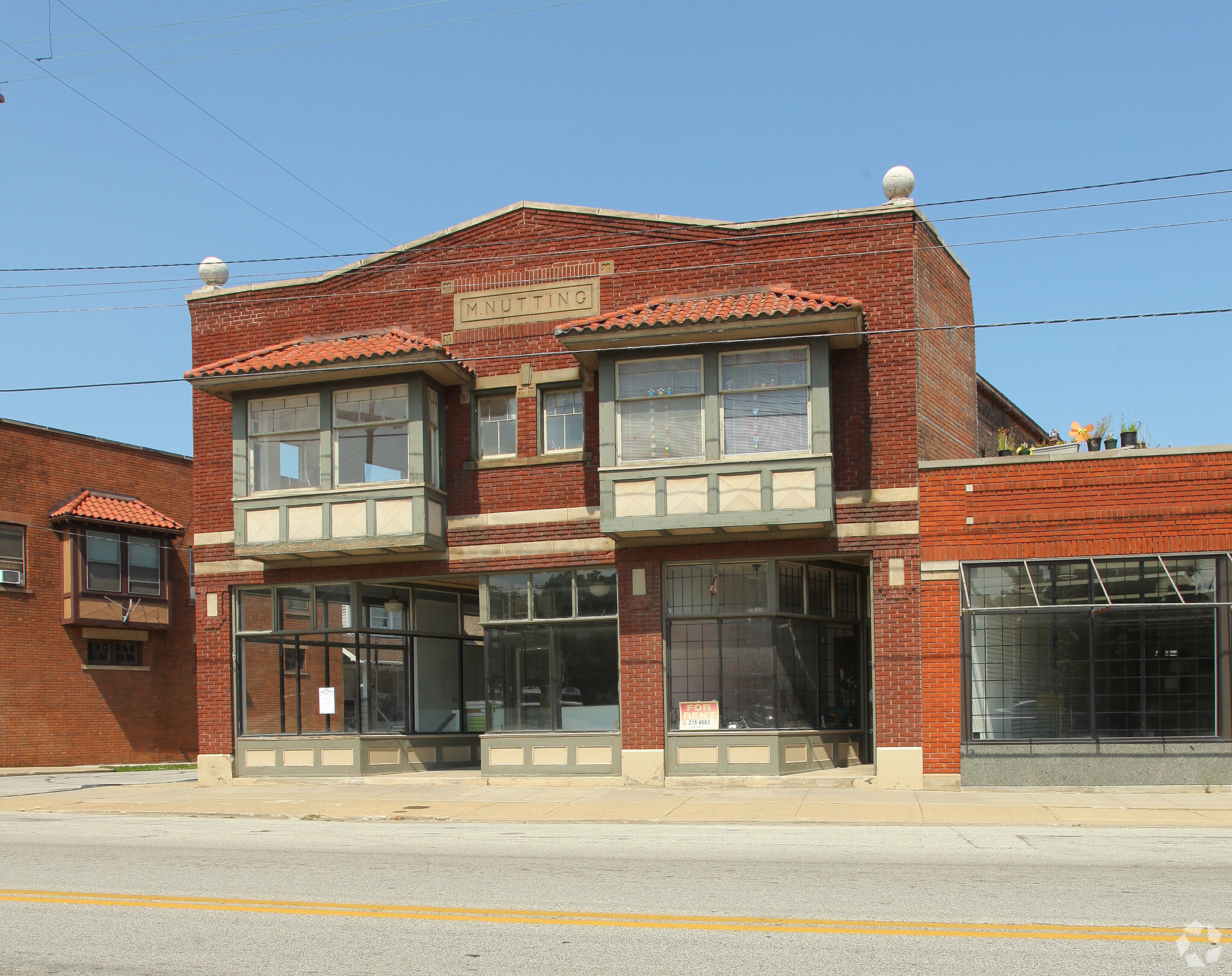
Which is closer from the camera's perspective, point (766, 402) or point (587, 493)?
point (766, 402)

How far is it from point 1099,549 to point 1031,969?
11.6 meters

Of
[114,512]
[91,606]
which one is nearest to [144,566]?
[114,512]

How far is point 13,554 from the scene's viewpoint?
28.8 metres

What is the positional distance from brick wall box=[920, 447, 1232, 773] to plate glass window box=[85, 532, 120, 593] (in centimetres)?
2132

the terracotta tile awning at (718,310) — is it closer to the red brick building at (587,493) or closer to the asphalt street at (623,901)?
the red brick building at (587,493)

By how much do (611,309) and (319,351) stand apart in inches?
191

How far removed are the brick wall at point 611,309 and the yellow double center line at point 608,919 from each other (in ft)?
33.2

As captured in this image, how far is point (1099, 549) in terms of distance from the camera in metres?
17.3

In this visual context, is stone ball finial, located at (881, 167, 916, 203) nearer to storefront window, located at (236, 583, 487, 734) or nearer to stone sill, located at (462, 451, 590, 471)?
stone sill, located at (462, 451, 590, 471)

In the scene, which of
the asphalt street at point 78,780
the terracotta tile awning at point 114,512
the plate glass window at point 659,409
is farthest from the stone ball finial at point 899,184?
the terracotta tile awning at point 114,512

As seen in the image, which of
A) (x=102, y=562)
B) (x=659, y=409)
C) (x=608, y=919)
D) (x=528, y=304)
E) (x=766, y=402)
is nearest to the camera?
(x=608, y=919)

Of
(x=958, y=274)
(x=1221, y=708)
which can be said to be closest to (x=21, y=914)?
(x=1221, y=708)

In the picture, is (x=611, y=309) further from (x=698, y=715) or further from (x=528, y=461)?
(x=698, y=715)

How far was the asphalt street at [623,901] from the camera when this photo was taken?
723 centimetres
